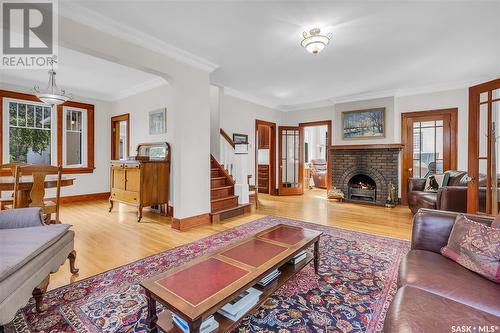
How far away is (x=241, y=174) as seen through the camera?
16.0ft

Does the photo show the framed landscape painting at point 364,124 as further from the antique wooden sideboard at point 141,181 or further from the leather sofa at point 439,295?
the antique wooden sideboard at point 141,181

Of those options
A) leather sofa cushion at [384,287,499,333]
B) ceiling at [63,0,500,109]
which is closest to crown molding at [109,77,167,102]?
ceiling at [63,0,500,109]

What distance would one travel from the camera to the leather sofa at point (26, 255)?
50.3 inches

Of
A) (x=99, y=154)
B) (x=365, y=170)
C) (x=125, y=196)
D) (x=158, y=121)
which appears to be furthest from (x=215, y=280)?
(x=99, y=154)

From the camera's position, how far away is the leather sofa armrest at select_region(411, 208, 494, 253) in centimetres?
177

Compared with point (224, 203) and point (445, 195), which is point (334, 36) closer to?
point (445, 195)

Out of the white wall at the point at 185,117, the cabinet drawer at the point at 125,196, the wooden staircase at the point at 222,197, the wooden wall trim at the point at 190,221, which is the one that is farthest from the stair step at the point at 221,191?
the cabinet drawer at the point at 125,196

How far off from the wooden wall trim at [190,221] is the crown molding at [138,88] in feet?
9.62

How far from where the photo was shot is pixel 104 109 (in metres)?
6.18

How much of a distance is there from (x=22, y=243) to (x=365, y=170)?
6.30 metres

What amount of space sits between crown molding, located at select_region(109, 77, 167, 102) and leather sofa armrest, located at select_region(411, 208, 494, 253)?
192 inches

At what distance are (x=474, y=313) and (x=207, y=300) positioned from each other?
49.7 inches

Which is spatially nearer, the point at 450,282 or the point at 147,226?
the point at 450,282

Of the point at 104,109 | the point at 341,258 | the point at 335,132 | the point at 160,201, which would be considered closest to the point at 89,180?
the point at 104,109
